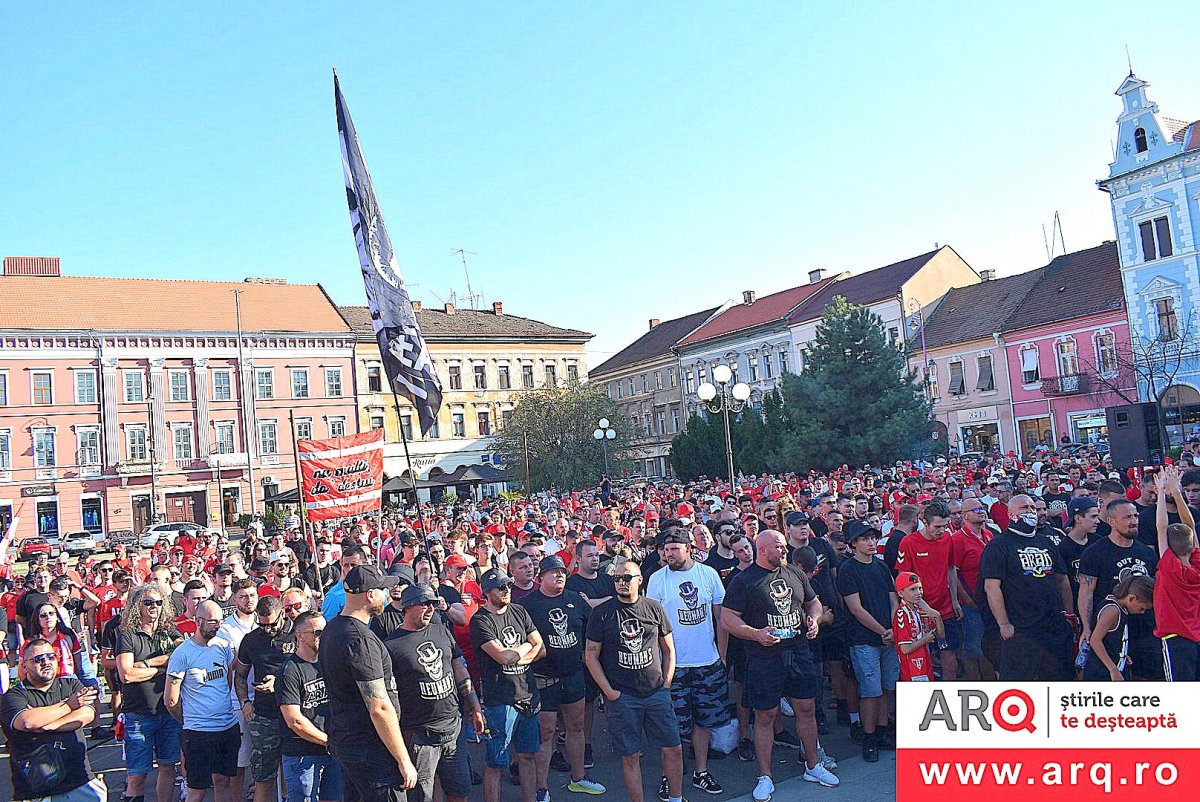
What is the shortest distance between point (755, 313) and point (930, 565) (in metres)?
55.4

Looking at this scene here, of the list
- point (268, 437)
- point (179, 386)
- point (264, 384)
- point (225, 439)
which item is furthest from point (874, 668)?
point (264, 384)

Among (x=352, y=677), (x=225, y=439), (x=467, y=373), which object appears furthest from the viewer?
(x=467, y=373)

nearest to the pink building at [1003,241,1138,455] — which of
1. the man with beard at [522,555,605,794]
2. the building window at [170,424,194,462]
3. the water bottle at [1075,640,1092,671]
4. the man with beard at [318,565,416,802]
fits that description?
the water bottle at [1075,640,1092,671]

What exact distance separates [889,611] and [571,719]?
267 centimetres

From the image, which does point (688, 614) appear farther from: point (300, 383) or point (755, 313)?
point (755, 313)

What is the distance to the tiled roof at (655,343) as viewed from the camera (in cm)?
6900

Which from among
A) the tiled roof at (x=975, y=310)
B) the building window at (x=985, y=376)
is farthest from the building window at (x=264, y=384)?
the building window at (x=985, y=376)

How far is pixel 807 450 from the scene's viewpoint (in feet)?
127

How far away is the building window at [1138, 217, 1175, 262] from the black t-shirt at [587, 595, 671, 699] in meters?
39.6

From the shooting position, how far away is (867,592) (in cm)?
759

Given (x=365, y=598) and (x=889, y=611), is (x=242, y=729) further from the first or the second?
(x=889, y=611)

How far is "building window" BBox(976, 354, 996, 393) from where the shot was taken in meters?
47.1

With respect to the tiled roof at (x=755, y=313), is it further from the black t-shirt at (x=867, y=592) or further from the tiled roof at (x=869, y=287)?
the black t-shirt at (x=867, y=592)

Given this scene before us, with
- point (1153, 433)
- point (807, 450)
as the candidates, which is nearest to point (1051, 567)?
point (1153, 433)
